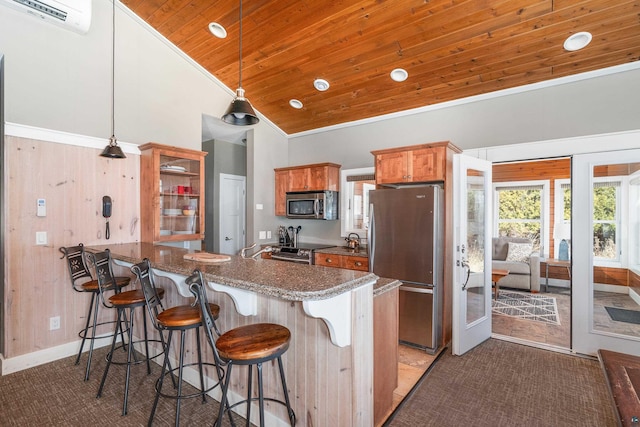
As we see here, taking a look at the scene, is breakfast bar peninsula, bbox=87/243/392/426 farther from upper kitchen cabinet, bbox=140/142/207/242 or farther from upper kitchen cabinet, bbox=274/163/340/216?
upper kitchen cabinet, bbox=274/163/340/216

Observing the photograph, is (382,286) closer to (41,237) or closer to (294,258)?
(294,258)

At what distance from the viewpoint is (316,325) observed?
70.2 inches

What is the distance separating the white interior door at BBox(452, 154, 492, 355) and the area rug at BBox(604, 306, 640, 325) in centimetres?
103

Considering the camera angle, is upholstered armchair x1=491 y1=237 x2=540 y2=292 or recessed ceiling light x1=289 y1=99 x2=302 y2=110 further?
upholstered armchair x1=491 y1=237 x2=540 y2=292

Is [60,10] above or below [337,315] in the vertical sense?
above

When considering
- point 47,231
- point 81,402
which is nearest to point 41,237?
point 47,231

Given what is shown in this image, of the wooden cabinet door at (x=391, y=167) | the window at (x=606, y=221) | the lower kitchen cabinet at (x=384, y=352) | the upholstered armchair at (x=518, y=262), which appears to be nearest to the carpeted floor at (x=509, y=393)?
the lower kitchen cabinet at (x=384, y=352)

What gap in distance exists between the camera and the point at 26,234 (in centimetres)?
285

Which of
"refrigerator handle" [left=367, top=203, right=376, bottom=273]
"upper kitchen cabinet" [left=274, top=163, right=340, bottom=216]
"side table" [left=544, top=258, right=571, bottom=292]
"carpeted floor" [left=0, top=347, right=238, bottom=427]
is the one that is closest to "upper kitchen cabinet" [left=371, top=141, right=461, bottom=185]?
"refrigerator handle" [left=367, top=203, right=376, bottom=273]

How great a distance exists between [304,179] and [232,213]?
1726 mm

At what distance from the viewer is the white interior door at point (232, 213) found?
5.62m

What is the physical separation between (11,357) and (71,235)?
44.6 inches

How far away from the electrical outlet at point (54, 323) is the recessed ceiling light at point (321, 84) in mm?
3744

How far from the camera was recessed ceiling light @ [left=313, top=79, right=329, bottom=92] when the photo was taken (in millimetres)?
3900
